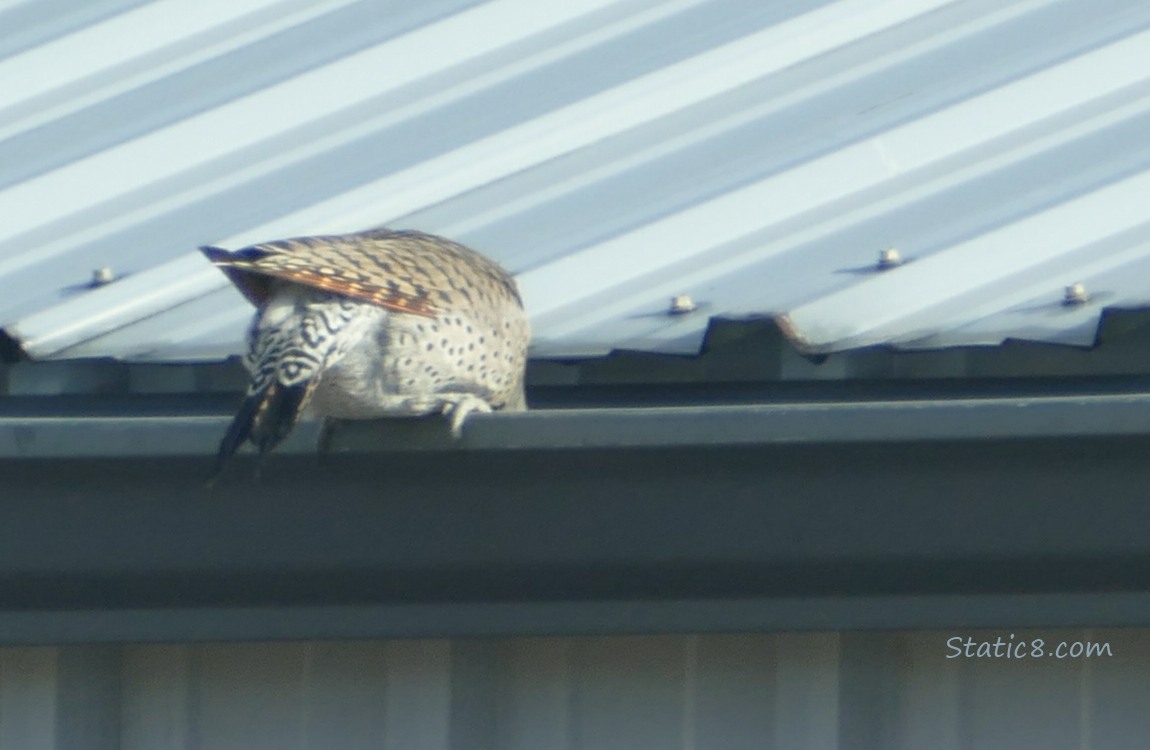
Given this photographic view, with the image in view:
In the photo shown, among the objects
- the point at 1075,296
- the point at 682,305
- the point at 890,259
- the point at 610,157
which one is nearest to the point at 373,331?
the point at 682,305

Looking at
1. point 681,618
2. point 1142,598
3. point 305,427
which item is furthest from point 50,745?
point 1142,598

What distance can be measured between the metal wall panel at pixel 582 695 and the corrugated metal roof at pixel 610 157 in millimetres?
508

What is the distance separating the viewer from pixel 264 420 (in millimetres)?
2191

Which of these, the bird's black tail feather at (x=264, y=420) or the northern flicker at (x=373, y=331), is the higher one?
the northern flicker at (x=373, y=331)

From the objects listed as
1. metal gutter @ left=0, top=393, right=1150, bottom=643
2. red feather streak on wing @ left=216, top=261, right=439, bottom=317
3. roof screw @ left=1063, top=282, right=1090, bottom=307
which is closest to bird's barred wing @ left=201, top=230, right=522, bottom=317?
red feather streak on wing @ left=216, top=261, right=439, bottom=317

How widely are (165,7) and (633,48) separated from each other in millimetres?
1127

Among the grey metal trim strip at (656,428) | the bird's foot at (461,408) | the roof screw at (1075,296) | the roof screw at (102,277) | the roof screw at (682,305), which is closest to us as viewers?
the grey metal trim strip at (656,428)

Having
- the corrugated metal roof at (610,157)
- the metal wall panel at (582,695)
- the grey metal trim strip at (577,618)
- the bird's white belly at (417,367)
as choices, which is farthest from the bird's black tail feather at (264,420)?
the metal wall panel at (582,695)

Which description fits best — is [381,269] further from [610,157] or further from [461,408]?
[610,157]

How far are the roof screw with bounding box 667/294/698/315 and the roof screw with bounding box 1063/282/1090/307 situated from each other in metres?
0.59

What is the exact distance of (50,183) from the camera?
3.16 m

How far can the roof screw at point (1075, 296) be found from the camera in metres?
2.46

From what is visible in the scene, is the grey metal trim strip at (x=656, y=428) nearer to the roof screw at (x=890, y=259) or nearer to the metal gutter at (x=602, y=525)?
the metal gutter at (x=602, y=525)

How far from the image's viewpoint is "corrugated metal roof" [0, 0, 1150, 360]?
264 centimetres
